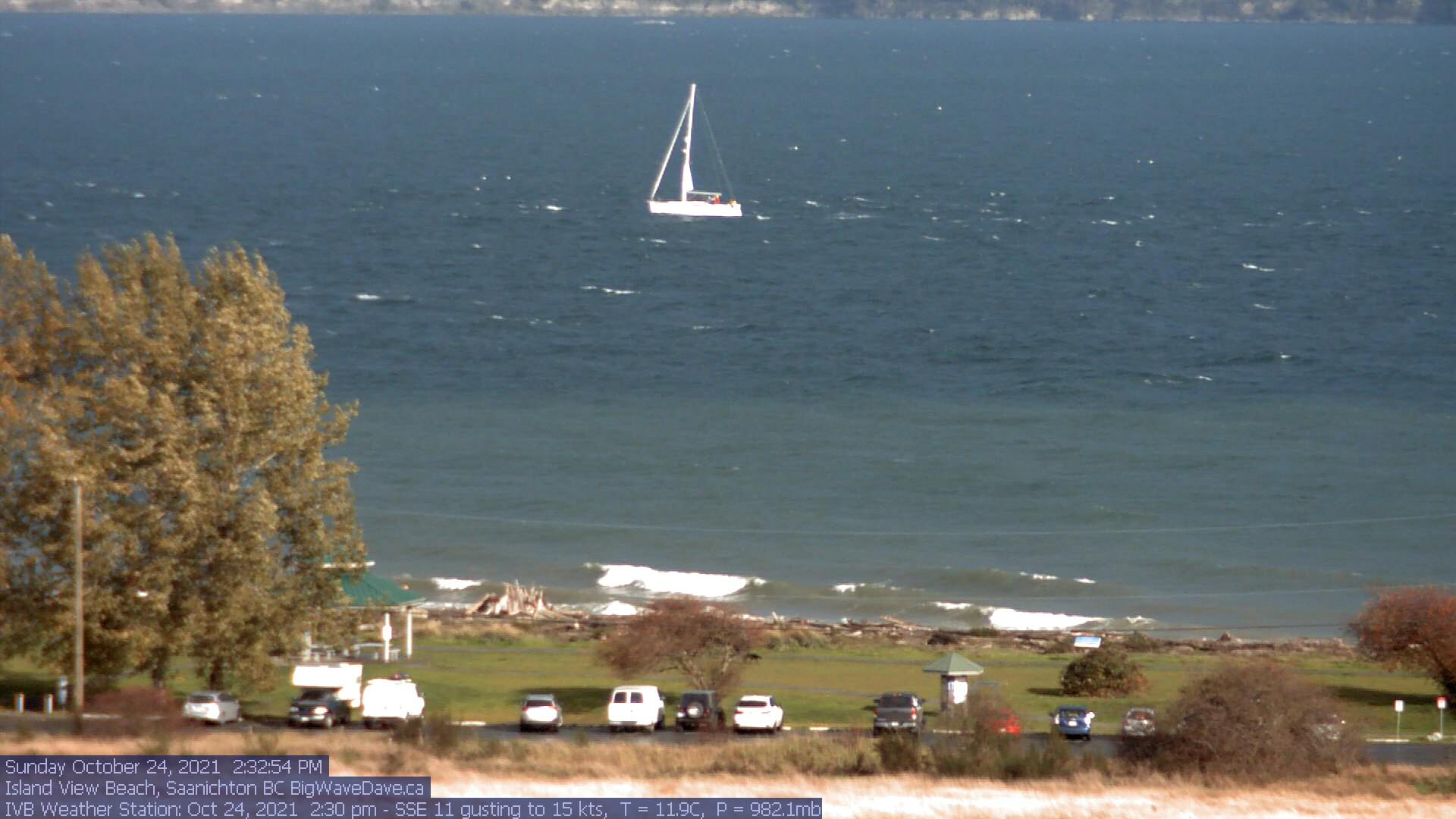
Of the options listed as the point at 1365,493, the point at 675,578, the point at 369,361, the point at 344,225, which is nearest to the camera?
the point at 675,578

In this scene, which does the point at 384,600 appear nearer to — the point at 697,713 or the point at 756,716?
the point at 697,713

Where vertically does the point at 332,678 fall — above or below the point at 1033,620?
above

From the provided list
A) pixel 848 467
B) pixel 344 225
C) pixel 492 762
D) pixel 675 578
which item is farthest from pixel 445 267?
pixel 492 762

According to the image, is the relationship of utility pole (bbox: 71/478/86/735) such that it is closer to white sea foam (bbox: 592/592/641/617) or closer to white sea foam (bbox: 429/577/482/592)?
white sea foam (bbox: 592/592/641/617)

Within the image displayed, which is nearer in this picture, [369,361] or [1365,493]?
[1365,493]

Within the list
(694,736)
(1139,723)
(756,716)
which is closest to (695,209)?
(756,716)

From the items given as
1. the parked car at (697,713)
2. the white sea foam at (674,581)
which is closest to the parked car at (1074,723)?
the parked car at (697,713)

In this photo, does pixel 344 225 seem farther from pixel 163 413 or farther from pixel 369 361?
pixel 163 413
